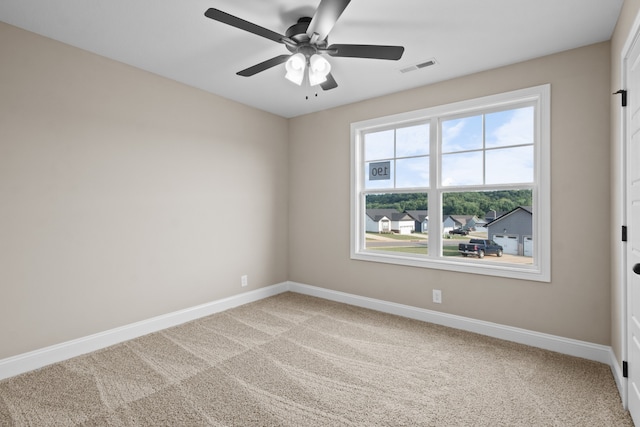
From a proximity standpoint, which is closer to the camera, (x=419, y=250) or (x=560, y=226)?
(x=560, y=226)

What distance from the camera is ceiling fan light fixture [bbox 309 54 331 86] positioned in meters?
2.21

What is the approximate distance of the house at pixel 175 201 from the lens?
2342 mm

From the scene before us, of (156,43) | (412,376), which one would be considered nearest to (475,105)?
(412,376)

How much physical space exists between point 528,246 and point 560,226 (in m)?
0.36

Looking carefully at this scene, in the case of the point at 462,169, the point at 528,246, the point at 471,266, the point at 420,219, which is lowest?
the point at 471,266

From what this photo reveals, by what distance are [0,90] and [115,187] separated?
38.4 inches

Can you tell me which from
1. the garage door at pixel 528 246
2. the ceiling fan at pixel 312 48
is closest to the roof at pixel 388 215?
the garage door at pixel 528 246

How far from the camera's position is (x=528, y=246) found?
2.97 meters

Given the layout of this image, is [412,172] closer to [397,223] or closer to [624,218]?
[397,223]

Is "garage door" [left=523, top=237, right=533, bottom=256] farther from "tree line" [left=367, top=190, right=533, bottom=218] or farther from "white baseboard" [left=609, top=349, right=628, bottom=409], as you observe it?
"white baseboard" [left=609, top=349, right=628, bottom=409]

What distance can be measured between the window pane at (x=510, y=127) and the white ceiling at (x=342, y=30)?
0.46 m

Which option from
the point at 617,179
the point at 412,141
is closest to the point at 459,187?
the point at 412,141

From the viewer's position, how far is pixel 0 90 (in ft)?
7.45

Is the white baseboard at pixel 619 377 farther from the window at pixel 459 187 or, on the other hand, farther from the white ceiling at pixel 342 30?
the white ceiling at pixel 342 30
